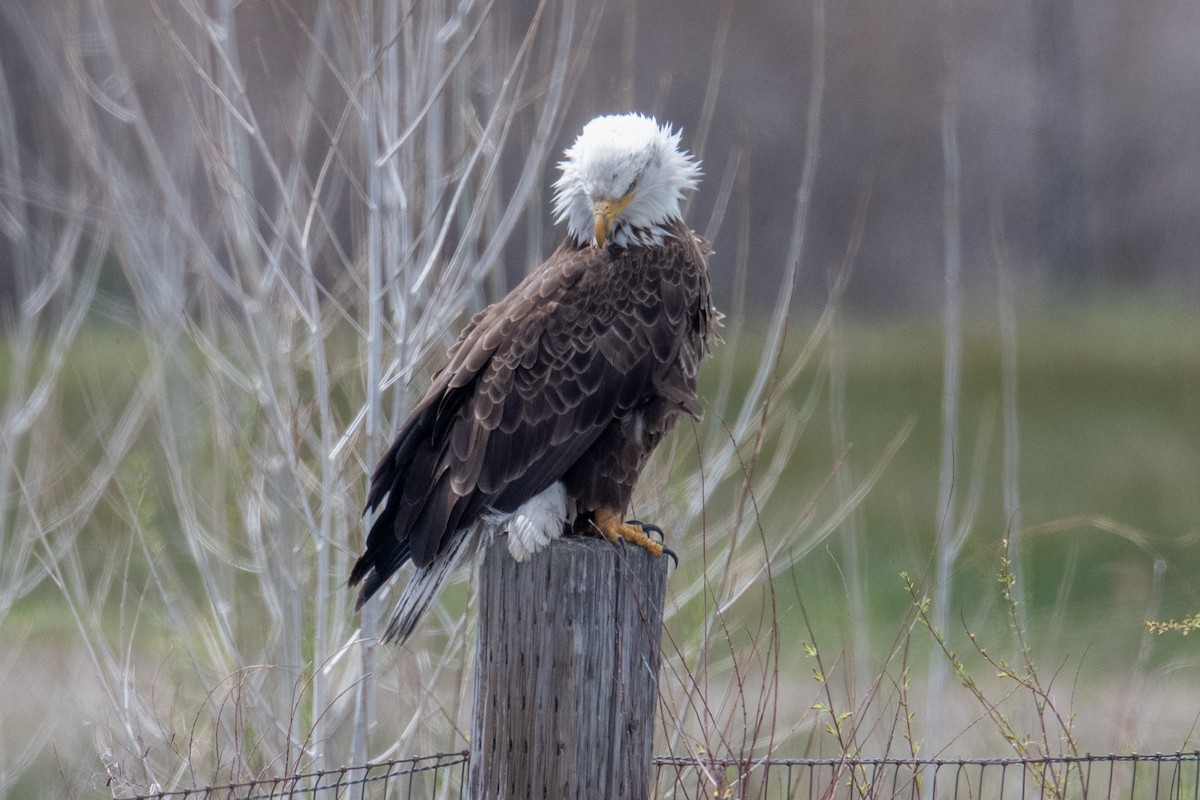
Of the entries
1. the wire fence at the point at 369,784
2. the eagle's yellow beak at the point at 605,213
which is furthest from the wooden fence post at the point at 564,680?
the eagle's yellow beak at the point at 605,213

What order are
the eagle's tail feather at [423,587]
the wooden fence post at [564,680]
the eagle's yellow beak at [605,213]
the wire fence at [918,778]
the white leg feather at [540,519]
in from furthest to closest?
1. the eagle's yellow beak at [605,213]
2. the eagle's tail feather at [423,587]
3. the white leg feather at [540,519]
4. the wire fence at [918,778]
5. the wooden fence post at [564,680]

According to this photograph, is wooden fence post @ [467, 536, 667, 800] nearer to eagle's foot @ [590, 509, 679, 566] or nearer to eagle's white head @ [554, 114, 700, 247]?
eagle's foot @ [590, 509, 679, 566]

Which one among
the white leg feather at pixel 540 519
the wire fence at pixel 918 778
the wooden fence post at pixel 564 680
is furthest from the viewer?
the white leg feather at pixel 540 519

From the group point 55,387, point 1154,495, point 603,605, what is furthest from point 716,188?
point 603,605

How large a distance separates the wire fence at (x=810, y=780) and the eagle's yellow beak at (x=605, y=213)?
1230mm

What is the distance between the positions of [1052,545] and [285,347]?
25.8 feet

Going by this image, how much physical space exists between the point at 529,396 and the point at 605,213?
19.2 inches

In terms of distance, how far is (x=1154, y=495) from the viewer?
1045 centimetres

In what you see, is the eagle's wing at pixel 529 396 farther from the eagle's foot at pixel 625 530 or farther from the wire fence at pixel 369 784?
the wire fence at pixel 369 784

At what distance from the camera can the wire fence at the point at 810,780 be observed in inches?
93.0

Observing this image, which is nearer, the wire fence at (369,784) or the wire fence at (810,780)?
the wire fence at (810,780)

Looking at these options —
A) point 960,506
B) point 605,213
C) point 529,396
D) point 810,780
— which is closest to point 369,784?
point 529,396

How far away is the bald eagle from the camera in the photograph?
9.59 feet

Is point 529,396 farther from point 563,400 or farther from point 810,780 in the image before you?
point 810,780
